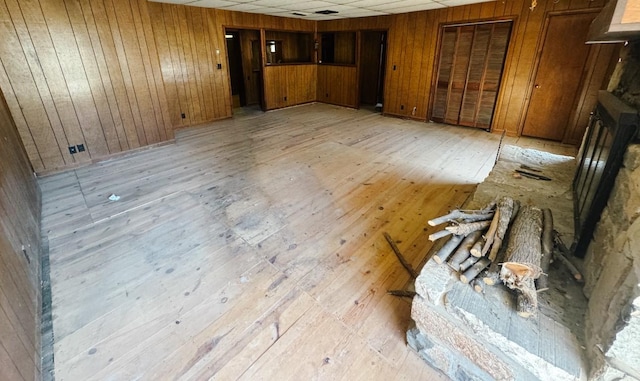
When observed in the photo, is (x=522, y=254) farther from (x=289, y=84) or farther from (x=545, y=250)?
(x=289, y=84)

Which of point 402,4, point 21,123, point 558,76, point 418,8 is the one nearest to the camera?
point 21,123

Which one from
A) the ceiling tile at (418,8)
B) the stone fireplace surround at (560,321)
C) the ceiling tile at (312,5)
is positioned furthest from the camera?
the ceiling tile at (418,8)

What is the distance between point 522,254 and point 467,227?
35 centimetres

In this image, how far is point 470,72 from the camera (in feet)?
18.7

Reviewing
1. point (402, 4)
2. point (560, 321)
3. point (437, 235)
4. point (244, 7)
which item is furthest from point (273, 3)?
point (560, 321)

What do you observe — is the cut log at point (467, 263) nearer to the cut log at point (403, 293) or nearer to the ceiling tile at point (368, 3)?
the cut log at point (403, 293)

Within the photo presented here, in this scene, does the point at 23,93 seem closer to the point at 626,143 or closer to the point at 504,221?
the point at 504,221

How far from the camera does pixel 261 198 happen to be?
325 cm

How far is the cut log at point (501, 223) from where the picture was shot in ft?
5.32

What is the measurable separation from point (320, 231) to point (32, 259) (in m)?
2.20

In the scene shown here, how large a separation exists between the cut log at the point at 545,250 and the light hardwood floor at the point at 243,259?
728 mm

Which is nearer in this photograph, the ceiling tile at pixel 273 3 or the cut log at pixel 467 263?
the cut log at pixel 467 263

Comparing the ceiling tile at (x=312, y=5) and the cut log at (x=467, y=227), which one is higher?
the ceiling tile at (x=312, y=5)

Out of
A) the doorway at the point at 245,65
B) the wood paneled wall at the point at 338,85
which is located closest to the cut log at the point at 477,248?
the wood paneled wall at the point at 338,85
